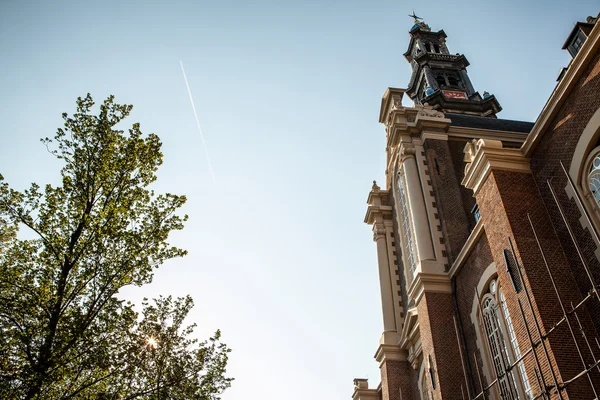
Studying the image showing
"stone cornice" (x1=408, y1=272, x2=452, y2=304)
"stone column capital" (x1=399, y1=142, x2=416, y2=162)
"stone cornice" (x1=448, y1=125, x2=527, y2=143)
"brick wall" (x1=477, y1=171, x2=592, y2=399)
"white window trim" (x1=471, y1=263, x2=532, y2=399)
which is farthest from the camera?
"stone cornice" (x1=448, y1=125, x2=527, y2=143)

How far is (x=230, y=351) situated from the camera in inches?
559

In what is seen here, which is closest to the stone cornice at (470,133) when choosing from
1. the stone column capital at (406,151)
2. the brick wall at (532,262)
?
the stone column capital at (406,151)

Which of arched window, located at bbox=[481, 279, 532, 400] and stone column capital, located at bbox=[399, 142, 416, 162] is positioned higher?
stone column capital, located at bbox=[399, 142, 416, 162]

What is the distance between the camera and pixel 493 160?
42.8ft

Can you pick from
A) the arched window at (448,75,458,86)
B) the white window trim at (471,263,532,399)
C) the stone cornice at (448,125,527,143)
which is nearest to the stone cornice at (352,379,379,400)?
the white window trim at (471,263,532,399)

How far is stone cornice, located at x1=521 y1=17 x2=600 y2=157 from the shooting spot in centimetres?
1101

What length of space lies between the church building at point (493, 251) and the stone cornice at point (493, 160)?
3 centimetres

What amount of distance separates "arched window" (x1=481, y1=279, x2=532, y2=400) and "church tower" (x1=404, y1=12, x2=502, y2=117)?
2277cm

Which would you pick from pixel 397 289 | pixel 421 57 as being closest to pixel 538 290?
pixel 397 289

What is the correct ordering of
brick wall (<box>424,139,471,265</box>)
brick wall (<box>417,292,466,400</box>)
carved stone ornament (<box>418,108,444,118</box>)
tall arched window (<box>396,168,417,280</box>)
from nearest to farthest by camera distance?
brick wall (<box>417,292,466,400</box>), brick wall (<box>424,139,471,265</box>), tall arched window (<box>396,168,417,280</box>), carved stone ornament (<box>418,108,444,118</box>)

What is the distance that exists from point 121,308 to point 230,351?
3.68 metres

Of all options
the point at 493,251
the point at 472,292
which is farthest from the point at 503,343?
the point at 493,251

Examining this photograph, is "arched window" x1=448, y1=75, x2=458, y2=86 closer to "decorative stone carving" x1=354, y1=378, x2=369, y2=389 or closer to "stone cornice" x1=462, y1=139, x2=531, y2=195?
"decorative stone carving" x1=354, y1=378, x2=369, y2=389

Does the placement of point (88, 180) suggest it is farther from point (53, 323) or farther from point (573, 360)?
point (573, 360)
